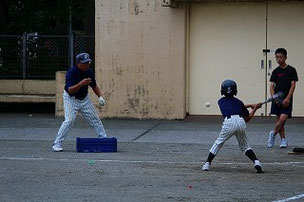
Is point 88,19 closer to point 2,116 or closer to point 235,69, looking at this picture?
point 2,116

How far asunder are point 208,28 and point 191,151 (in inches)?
215

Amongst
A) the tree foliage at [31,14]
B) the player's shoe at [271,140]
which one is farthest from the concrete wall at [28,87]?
the player's shoe at [271,140]

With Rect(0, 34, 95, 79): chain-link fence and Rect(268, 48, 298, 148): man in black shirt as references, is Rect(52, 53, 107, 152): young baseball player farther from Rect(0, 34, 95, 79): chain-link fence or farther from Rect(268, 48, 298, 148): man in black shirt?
Rect(0, 34, 95, 79): chain-link fence

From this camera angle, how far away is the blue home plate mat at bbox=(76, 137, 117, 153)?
1351 centimetres

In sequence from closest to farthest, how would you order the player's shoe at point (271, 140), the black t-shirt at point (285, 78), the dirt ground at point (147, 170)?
the dirt ground at point (147, 170) → the black t-shirt at point (285, 78) → the player's shoe at point (271, 140)

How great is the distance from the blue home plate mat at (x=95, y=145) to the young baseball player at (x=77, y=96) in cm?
35

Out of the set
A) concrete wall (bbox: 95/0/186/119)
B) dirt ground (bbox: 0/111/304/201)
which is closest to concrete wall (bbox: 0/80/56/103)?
concrete wall (bbox: 95/0/186/119)

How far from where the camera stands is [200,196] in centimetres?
967

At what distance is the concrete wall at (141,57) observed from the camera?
18656 mm

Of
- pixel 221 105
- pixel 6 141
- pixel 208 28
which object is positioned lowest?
pixel 6 141

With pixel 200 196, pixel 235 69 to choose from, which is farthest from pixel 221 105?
pixel 235 69

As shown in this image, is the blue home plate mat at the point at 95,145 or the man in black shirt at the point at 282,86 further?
the man in black shirt at the point at 282,86

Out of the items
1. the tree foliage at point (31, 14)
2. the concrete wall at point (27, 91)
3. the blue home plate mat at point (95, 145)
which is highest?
the tree foliage at point (31, 14)

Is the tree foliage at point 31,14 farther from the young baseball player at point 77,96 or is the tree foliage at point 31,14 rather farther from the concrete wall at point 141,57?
the young baseball player at point 77,96
